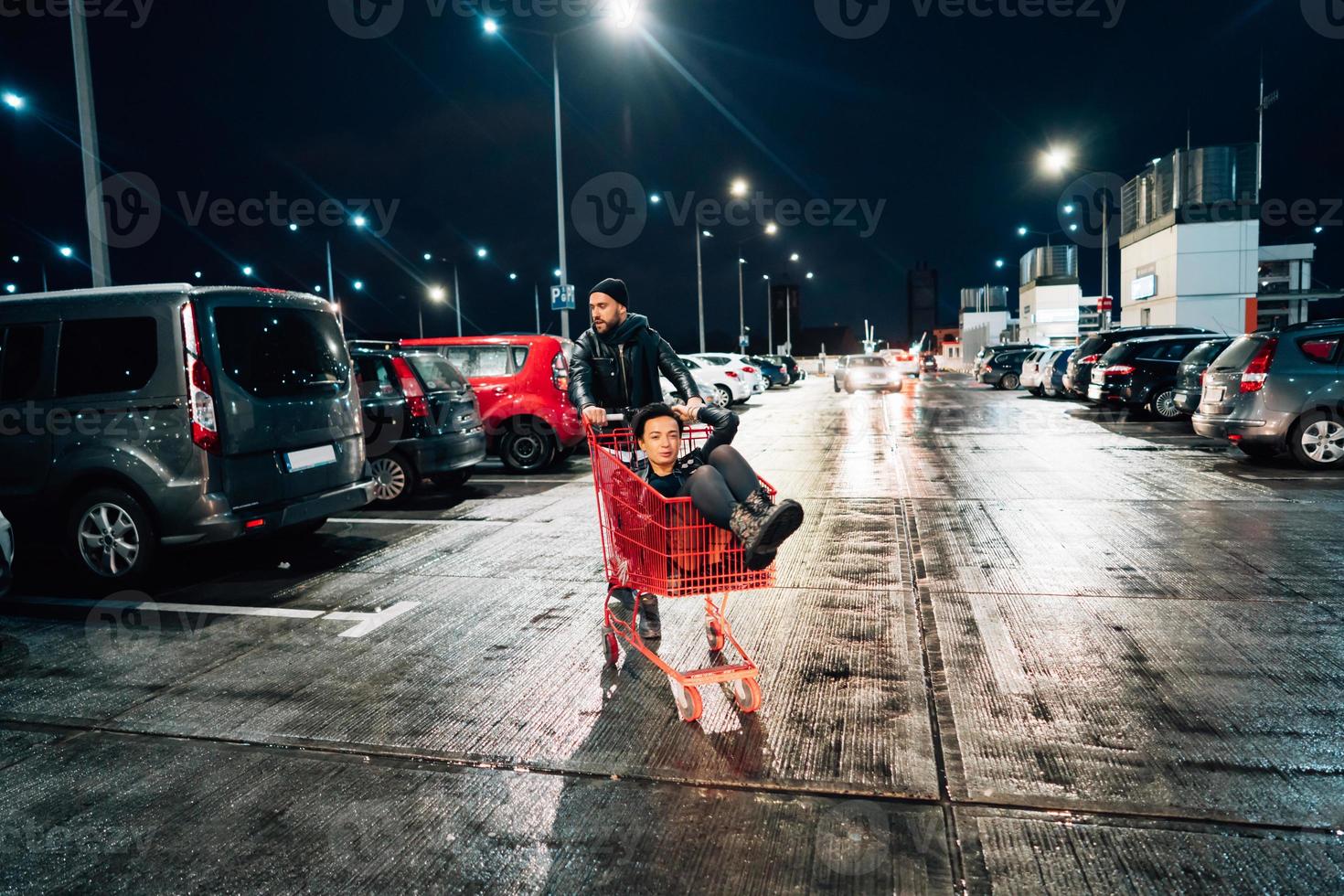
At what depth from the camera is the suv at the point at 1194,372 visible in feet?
45.3

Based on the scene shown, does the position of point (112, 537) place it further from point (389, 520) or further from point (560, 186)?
point (560, 186)

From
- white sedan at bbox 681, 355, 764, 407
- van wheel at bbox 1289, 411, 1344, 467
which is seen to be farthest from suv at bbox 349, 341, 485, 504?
white sedan at bbox 681, 355, 764, 407

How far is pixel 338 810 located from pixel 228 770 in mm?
616

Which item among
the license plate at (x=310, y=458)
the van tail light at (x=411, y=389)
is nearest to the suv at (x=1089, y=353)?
the van tail light at (x=411, y=389)

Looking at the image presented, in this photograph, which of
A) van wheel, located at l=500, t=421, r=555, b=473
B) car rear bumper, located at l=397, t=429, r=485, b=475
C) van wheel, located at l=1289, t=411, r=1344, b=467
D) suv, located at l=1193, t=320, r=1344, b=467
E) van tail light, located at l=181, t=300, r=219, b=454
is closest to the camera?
van tail light, located at l=181, t=300, r=219, b=454

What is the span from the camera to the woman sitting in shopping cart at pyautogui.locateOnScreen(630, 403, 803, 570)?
143 inches

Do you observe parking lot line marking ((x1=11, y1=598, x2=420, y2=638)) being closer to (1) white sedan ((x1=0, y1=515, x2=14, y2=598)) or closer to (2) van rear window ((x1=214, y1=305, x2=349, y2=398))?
(1) white sedan ((x1=0, y1=515, x2=14, y2=598))

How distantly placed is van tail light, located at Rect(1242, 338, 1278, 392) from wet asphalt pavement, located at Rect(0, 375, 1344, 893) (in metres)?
3.37

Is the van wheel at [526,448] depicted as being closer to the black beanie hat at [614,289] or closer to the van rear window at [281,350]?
the van rear window at [281,350]

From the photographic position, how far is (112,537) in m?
6.13

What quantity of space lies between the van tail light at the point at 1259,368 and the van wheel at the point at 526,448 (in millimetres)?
8204

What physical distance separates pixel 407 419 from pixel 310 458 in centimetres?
269

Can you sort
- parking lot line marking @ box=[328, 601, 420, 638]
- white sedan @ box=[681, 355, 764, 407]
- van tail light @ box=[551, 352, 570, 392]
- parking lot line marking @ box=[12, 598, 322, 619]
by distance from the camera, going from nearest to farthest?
parking lot line marking @ box=[328, 601, 420, 638] < parking lot line marking @ box=[12, 598, 322, 619] < van tail light @ box=[551, 352, 570, 392] < white sedan @ box=[681, 355, 764, 407]
